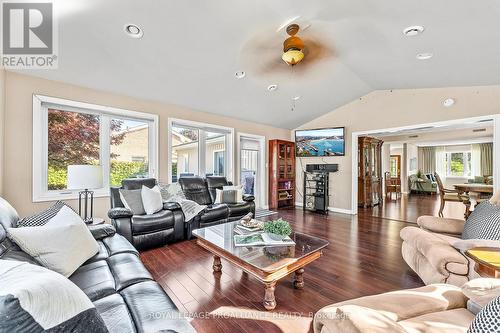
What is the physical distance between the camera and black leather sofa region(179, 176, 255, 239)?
11.6 feet

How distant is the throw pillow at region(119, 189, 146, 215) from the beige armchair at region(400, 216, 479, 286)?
11.1ft

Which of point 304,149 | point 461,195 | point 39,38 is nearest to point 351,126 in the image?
point 304,149

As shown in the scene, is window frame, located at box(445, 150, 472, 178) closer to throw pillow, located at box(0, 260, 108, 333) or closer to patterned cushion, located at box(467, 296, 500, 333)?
patterned cushion, located at box(467, 296, 500, 333)

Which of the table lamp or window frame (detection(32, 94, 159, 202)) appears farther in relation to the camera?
window frame (detection(32, 94, 159, 202))

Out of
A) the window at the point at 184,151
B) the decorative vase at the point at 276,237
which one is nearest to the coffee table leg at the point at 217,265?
the decorative vase at the point at 276,237

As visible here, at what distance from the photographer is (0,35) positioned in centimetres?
229

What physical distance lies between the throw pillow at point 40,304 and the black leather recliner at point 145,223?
7.74 feet

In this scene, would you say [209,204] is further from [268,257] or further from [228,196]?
[268,257]

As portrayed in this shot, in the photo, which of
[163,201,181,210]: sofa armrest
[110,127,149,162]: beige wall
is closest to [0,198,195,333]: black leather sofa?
[163,201,181,210]: sofa armrest

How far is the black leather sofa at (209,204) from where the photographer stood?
3551 mm

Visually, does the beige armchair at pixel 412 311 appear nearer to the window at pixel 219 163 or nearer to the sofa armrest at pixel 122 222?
the sofa armrest at pixel 122 222

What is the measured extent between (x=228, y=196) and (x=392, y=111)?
13.0 ft

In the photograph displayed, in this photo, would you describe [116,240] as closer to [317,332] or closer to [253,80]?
[317,332]

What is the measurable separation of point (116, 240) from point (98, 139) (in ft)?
7.52
